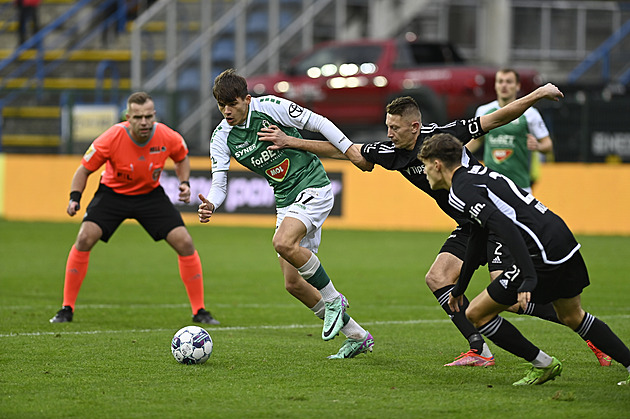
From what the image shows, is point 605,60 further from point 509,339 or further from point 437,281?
point 509,339

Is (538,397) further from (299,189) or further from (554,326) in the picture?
(554,326)

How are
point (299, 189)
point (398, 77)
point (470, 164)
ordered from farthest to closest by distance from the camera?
point (398, 77)
point (299, 189)
point (470, 164)

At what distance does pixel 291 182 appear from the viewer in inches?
300

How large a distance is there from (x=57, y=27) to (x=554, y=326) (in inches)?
863

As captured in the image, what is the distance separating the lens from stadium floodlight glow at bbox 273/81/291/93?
21.6 meters

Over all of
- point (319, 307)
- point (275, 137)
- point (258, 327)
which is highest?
point (275, 137)

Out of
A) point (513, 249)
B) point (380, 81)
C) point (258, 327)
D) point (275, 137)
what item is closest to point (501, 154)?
point (258, 327)

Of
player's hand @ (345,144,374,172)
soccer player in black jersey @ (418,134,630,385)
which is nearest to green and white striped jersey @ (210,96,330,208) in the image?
player's hand @ (345,144,374,172)

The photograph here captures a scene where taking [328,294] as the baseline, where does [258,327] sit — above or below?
below

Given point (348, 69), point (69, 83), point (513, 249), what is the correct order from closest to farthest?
1. point (513, 249)
2. point (348, 69)
3. point (69, 83)

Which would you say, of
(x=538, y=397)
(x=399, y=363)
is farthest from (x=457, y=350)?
(x=538, y=397)

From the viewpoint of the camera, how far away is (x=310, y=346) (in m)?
7.86

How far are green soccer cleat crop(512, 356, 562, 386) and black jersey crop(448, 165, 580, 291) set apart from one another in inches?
26.3

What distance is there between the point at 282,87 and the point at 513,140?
11884mm
